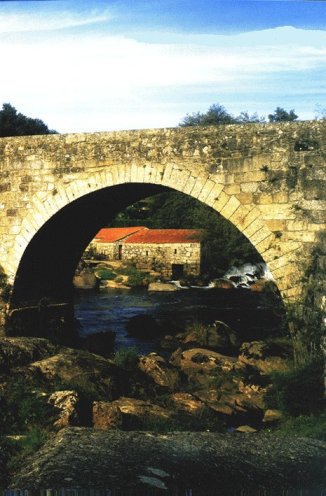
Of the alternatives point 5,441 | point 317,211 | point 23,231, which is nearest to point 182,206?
point 23,231

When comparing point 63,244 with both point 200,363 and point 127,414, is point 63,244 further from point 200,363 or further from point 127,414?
point 127,414

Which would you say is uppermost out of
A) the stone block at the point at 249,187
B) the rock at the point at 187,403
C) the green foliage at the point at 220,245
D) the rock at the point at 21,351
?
the stone block at the point at 249,187

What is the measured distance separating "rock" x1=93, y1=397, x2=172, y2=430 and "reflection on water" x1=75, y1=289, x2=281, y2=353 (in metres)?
5.49

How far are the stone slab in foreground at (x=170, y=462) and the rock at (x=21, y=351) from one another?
12.5 feet

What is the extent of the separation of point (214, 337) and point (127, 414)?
6856mm

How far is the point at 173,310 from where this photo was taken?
19.4m

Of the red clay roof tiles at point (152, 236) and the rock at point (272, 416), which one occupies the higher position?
the red clay roof tiles at point (152, 236)

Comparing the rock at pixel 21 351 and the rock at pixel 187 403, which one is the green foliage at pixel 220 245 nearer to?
the rock at pixel 187 403

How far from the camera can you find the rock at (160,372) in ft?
33.5

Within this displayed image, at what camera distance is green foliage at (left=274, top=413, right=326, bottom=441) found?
5725 millimetres

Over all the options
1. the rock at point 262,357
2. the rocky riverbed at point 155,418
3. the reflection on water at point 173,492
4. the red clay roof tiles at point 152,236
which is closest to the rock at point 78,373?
the rocky riverbed at point 155,418

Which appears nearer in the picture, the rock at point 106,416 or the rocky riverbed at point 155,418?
the rocky riverbed at point 155,418

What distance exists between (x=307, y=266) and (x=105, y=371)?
3.50 metres

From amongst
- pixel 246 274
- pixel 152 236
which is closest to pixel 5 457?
pixel 246 274
